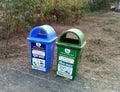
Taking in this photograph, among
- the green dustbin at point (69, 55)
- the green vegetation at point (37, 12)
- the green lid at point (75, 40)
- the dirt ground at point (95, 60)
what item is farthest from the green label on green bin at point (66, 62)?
the green vegetation at point (37, 12)

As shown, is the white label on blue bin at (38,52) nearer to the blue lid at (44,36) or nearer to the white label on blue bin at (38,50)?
the white label on blue bin at (38,50)

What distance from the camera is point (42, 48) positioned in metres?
3.25

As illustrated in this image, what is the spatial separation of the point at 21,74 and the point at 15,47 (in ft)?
4.62

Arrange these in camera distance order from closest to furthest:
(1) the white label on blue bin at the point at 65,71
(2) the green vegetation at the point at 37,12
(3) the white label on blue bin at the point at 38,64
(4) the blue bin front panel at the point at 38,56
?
(1) the white label on blue bin at the point at 65,71 → (4) the blue bin front panel at the point at 38,56 → (3) the white label on blue bin at the point at 38,64 → (2) the green vegetation at the point at 37,12

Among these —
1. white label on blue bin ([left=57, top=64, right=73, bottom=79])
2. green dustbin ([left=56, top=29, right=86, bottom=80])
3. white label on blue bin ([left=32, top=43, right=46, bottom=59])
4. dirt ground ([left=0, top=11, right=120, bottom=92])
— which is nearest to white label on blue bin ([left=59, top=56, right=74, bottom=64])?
green dustbin ([left=56, top=29, right=86, bottom=80])

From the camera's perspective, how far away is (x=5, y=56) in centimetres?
405

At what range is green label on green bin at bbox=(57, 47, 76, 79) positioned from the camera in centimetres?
307

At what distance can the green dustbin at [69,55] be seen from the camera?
9.90 ft

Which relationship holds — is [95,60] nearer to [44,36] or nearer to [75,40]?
[75,40]

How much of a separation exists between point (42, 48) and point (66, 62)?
500 mm

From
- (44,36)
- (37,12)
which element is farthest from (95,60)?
(37,12)

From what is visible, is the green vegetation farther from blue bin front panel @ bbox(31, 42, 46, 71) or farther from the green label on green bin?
the green label on green bin

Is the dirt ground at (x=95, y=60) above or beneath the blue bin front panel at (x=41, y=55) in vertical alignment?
beneath

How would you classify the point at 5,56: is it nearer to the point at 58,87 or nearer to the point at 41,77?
the point at 41,77
